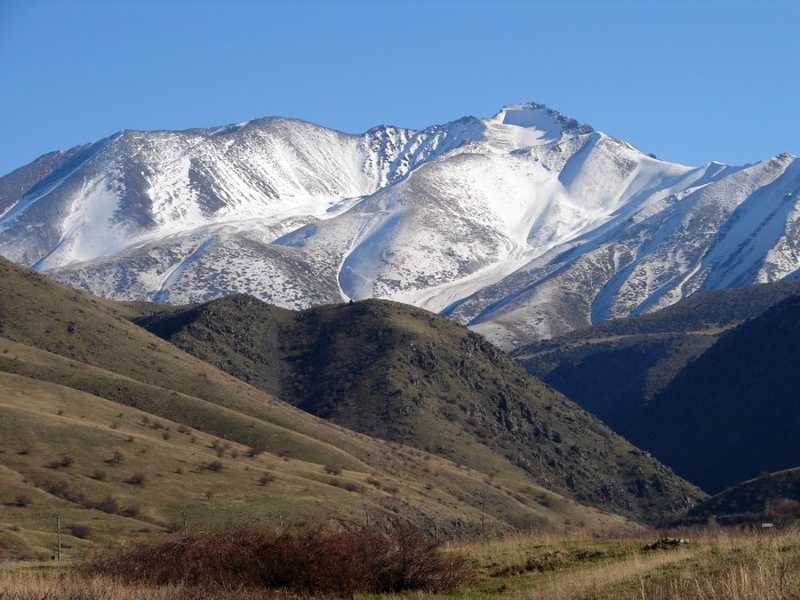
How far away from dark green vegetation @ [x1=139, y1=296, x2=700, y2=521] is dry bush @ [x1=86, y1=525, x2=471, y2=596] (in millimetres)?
114613

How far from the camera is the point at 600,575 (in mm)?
22984

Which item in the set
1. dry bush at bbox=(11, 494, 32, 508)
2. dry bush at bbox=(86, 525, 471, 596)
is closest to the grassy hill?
dry bush at bbox=(11, 494, 32, 508)

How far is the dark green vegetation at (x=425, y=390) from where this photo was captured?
148 meters

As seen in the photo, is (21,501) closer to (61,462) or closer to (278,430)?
(61,462)

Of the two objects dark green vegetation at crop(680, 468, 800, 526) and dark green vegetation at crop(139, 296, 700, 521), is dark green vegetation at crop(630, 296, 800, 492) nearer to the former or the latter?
dark green vegetation at crop(139, 296, 700, 521)

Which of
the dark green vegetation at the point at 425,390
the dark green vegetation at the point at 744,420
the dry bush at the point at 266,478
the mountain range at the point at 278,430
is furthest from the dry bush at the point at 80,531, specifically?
the dark green vegetation at the point at 744,420

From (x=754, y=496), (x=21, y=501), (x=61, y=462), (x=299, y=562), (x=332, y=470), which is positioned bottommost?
(x=754, y=496)

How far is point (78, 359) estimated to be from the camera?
5162 inches

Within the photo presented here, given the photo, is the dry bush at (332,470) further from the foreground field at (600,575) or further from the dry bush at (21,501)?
the foreground field at (600,575)

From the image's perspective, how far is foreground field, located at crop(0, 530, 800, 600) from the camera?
781 inches

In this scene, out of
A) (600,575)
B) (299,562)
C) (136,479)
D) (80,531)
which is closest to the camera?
(600,575)

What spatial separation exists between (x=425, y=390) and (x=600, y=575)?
136 metres

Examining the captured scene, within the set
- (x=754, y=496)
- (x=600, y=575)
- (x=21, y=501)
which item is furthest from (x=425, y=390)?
(x=600, y=575)

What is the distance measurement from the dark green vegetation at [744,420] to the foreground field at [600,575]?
469ft
